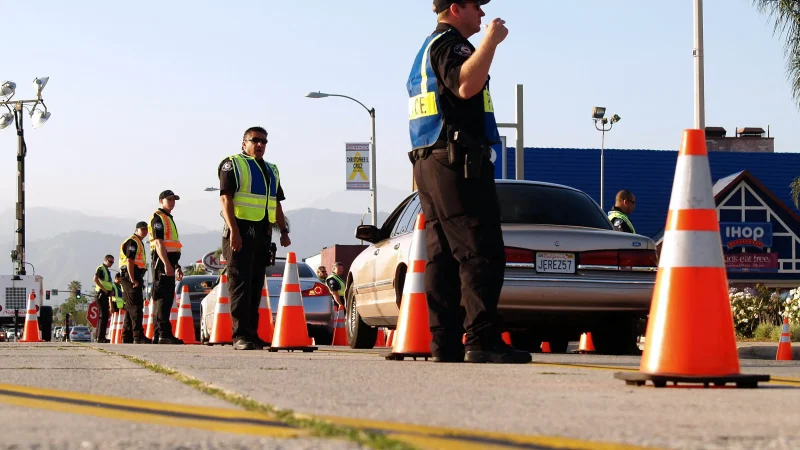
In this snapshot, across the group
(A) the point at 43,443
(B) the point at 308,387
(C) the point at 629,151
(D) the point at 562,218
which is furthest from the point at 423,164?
(C) the point at 629,151

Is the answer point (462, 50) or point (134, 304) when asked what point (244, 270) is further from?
point (134, 304)

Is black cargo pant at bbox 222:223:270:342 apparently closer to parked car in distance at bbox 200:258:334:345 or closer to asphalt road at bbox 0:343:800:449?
asphalt road at bbox 0:343:800:449

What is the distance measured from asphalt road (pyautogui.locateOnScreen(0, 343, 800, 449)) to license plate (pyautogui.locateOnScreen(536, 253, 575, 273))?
3.86 metres

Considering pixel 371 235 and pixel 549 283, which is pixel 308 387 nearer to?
pixel 549 283

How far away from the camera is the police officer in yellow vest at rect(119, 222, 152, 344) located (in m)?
18.0

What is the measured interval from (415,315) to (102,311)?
17.5 meters

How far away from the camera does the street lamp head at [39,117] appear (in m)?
42.0

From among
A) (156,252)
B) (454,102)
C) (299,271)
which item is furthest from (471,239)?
(299,271)

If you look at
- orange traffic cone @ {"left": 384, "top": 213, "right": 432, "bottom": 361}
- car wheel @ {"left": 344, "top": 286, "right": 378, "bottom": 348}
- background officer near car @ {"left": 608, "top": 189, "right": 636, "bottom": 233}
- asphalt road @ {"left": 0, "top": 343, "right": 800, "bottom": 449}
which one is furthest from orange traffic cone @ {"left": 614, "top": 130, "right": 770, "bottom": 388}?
background officer near car @ {"left": 608, "top": 189, "right": 636, "bottom": 233}

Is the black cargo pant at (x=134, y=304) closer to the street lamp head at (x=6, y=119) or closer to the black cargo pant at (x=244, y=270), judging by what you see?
the black cargo pant at (x=244, y=270)

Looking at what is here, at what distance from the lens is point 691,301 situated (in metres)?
5.70

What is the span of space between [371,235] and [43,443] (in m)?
8.14

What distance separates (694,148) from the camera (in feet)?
19.7

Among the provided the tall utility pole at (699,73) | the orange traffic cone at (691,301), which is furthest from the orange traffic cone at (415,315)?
the tall utility pole at (699,73)
